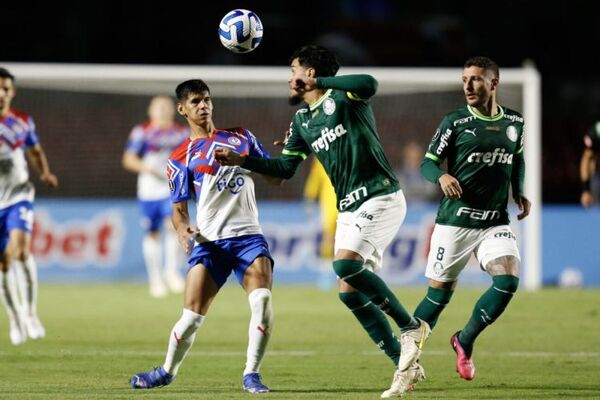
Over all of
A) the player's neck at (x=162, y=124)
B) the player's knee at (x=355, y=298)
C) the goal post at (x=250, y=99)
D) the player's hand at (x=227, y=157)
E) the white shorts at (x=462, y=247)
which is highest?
the goal post at (x=250, y=99)

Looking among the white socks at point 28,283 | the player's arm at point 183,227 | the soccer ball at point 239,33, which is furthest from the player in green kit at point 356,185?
the white socks at point 28,283

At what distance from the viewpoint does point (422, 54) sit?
90.3ft

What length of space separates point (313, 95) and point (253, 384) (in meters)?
1.99

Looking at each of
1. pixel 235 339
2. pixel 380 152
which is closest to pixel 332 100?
pixel 380 152

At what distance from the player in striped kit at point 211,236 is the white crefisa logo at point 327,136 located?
0.39 meters

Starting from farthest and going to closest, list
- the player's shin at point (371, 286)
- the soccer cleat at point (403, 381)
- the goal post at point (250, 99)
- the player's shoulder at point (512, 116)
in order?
the goal post at point (250, 99), the player's shoulder at point (512, 116), the player's shin at point (371, 286), the soccer cleat at point (403, 381)

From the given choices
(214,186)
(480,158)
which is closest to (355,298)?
(214,186)

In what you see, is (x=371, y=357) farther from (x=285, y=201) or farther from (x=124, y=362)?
(x=285, y=201)

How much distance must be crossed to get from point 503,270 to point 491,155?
0.81m

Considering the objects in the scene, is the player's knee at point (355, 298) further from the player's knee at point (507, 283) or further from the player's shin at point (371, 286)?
the player's knee at point (507, 283)

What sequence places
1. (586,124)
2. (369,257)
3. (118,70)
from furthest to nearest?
(586,124)
(118,70)
(369,257)

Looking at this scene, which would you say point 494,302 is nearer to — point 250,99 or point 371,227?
point 371,227

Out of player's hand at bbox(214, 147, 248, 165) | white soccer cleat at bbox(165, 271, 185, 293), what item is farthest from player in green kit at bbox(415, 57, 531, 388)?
white soccer cleat at bbox(165, 271, 185, 293)

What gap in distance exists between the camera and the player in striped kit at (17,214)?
36.9 feet
